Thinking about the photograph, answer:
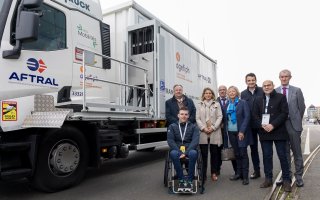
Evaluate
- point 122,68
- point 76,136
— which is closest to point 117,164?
point 122,68

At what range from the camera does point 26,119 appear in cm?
462

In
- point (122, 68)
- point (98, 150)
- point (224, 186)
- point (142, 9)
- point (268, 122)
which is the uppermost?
point (142, 9)

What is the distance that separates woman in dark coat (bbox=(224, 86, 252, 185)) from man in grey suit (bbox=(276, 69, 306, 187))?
68cm

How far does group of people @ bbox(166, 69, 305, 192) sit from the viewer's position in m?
5.07

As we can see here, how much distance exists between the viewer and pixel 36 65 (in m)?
4.89

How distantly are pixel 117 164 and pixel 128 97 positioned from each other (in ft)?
6.67

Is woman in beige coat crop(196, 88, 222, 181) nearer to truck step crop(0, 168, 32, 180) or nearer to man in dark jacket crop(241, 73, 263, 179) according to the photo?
man in dark jacket crop(241, 73, 263, 179)

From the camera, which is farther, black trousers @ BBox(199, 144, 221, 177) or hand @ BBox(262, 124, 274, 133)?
black trousers @ BBox(199, 144, 221, 177)

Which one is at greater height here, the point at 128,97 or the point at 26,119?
the point at 128,97

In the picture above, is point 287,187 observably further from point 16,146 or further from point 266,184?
point 16,146

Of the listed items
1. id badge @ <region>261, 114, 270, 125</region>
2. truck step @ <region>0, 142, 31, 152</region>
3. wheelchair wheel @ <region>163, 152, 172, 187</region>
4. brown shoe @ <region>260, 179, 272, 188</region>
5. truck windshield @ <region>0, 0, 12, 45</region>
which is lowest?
brown shoe @ <region>260, 179, 272, 188</region>

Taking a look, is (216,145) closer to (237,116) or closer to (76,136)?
(237,116)

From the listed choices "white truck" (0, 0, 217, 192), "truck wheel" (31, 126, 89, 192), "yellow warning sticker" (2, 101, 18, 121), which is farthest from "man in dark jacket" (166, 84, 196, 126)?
"yellow warning sticker" (2, 101, 18, 121)

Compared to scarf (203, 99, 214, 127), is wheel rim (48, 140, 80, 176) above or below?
below
